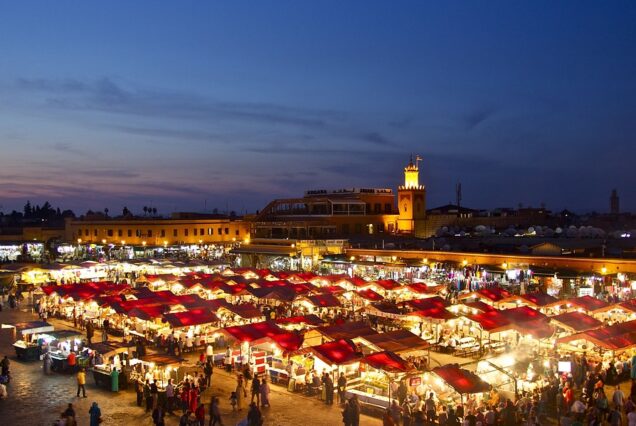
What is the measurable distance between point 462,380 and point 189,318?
1016 cm

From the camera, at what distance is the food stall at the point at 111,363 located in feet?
51.9

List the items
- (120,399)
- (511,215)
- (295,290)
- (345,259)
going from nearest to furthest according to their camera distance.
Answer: (120,399)
(295,290)
(345,259)
(511,215)

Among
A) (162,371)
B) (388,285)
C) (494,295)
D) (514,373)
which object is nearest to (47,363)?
(162,371)

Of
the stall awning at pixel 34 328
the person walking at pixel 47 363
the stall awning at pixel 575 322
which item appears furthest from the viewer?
the stall awning at pixel 34 328

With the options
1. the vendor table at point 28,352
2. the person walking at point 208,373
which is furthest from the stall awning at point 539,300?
the vendor table at point 28,352

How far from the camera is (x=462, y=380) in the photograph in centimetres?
1308

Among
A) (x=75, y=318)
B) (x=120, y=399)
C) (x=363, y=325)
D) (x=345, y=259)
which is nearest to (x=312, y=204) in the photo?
(x=345, y=259)

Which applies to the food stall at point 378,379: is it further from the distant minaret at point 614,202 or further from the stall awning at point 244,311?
the distant minaret at point 614,202

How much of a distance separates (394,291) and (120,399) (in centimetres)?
1560

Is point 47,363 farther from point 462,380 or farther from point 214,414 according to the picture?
point 462,380

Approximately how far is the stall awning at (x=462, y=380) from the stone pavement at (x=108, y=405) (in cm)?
178

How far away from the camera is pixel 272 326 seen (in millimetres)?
17906

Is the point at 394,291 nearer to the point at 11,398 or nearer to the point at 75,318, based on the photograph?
the point at 75,318

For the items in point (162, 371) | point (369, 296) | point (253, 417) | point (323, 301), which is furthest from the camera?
point (369, 296)
